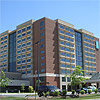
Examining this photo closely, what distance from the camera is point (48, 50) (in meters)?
76.2

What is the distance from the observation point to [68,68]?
82.7m

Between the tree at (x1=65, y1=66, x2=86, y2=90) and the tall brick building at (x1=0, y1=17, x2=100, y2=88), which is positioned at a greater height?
the tall brick building at (x1=0, y1=17, x2=100, y2=88)

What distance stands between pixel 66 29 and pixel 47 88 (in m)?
52.0

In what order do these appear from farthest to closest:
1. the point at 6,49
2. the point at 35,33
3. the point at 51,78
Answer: the point at 6,49 → the point at 35,33 → the point at 51,78

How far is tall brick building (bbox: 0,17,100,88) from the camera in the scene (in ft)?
251

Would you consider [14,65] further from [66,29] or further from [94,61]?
[94,61]

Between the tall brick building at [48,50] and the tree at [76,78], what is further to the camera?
the tall brick building at [48,50]

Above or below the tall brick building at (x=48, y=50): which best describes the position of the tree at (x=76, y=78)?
below

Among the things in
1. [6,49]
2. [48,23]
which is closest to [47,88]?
[48,23]

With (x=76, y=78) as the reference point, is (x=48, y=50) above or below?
above

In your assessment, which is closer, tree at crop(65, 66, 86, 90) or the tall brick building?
tree at crop(65, 66, 86, 90)

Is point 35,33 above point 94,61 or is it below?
above

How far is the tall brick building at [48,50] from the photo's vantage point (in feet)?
251

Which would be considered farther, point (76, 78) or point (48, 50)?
point (48, 50)
